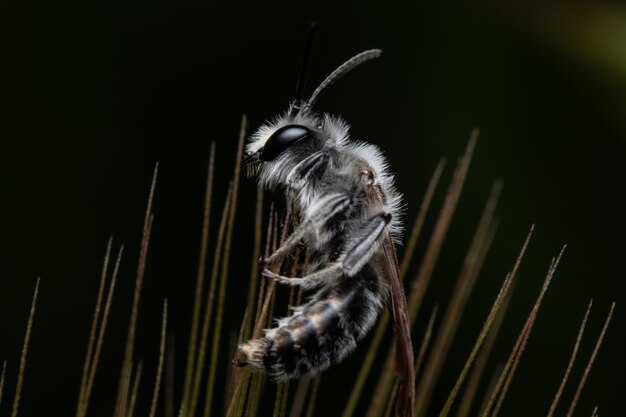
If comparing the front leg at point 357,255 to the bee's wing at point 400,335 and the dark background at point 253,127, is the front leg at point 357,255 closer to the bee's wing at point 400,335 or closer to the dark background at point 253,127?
the bee's wing at point 400,335

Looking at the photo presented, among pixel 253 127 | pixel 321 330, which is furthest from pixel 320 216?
pixel 253 127

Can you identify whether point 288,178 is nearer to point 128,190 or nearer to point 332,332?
point 332,332

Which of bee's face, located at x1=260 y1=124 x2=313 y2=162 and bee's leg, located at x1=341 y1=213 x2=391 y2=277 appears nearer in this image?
bee's leg, located at x1=341 y1=213 x2=391 y2=277

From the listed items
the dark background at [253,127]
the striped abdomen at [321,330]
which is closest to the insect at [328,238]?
the striped abdomen at [321,330]

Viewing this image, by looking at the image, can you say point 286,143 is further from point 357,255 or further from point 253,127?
point 253,127

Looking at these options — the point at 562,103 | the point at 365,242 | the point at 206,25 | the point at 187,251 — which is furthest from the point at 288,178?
the point at 562,103

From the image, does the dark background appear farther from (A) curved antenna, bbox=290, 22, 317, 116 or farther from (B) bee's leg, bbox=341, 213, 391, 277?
(B) bee's leg, bbox=341, 213, 391, 277

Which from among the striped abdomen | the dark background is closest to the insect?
the striped abdomen

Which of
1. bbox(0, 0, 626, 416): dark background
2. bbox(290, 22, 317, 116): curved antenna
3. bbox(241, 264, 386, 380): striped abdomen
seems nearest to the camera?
bbox(241, 264, 386, 380): striped abdomen
